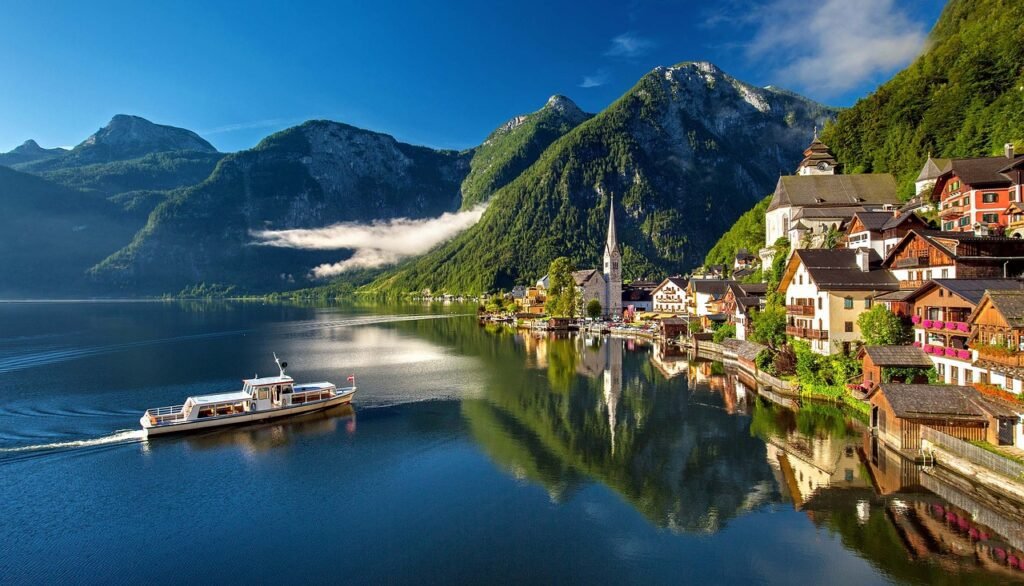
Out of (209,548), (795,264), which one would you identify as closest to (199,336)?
(209,548)

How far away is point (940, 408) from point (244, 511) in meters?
38.3

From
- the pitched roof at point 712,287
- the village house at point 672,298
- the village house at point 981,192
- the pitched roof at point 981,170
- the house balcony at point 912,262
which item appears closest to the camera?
the house balcony at point 912,262

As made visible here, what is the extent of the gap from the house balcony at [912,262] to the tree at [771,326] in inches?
538

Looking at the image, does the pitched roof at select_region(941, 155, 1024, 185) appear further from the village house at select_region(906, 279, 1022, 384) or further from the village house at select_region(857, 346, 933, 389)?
the village house at select_region(857, 346, 933, 389)

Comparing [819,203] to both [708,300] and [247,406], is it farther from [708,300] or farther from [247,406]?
[247,406]

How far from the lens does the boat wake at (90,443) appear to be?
3712 cm

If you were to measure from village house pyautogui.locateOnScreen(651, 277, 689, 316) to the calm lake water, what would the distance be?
5900 centimetres

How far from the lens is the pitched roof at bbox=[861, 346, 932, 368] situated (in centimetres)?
3706

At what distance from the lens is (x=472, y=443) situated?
128 ft

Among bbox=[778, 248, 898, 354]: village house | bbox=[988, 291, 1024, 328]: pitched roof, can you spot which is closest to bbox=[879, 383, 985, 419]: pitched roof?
bbox=[988, 291, 1024, 328]: pitched roof

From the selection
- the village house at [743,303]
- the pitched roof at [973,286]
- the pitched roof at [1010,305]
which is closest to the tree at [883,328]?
the pitched roof at [973,286]

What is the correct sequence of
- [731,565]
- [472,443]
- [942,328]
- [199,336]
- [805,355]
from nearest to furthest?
[731,565]
[942,328]
[472,443]
[805,355]
[199,336]

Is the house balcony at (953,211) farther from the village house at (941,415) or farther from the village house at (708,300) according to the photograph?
the village house at (708,300)

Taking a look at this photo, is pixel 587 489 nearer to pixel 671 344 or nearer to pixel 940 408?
pixel 940 408
